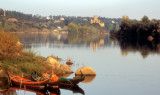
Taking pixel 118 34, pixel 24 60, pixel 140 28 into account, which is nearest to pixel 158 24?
pixel 140 28

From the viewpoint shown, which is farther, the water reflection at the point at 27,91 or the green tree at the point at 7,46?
the green tree at the point at 7,46

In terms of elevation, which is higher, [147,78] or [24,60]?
[24,60]

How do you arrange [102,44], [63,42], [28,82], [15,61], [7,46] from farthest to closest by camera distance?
[63,42] < [102,44] < [7,46] < [15,61] < [28,82]

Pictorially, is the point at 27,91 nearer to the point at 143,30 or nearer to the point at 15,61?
the point at 15,61

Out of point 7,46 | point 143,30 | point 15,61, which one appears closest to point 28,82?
point 15,61

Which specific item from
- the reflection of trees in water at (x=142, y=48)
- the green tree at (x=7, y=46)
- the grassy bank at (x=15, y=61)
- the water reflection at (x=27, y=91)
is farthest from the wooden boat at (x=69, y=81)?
the reflection of trees in water at (x=142, y=48)

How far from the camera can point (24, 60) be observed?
83.4 ft

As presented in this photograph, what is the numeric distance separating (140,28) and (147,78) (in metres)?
80.6

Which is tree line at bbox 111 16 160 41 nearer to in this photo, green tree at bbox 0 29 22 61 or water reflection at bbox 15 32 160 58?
water reflection at bbox 15 32 160 58

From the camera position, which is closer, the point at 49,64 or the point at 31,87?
the point at 31,87

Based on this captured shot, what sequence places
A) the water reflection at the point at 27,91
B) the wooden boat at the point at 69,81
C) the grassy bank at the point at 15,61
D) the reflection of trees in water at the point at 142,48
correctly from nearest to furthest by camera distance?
the water reflection at the point at 27,91, the wooden boat at the point at 69,81, the grassy bank at the point at 15,61, the reflection of trees in water at the point at 142,48

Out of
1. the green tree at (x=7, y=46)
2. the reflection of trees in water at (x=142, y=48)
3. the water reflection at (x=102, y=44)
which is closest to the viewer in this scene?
the green tree at (x=7, y=46)

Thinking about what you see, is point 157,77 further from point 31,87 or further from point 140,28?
point 140,28

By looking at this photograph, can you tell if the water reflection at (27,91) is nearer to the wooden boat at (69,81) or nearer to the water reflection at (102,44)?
the wooden boat at (69,81)
